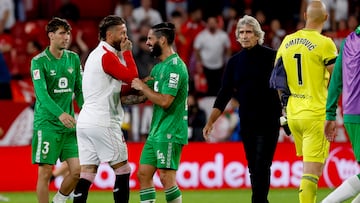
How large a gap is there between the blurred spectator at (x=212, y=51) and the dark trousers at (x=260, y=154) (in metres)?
8.68

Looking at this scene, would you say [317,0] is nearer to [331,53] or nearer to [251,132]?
[331,53]

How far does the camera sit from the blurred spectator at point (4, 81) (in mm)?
19172

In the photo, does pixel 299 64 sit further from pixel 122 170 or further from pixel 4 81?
pixel 4 81

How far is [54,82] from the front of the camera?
12469 mm

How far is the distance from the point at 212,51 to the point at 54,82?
29.2 feet

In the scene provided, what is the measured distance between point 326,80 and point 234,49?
1015 centimetres

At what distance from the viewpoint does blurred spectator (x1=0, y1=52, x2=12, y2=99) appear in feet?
62.9

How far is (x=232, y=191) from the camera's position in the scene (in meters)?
17.0

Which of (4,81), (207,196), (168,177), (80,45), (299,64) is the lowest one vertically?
(207,196)

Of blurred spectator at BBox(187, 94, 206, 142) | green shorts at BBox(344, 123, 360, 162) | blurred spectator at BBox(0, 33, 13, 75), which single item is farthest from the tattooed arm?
blurred spectator at BBox(0, 33, 13, 75)

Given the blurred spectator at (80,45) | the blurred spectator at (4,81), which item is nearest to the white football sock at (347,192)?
the blurred spectator at (4,81)

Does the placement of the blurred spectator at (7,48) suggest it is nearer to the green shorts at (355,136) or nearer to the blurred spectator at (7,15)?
the blurred spectator at (7,15)

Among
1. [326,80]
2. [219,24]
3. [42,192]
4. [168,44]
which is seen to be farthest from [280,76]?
[219,24]

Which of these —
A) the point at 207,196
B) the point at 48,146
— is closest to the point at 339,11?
the point at 207,196
